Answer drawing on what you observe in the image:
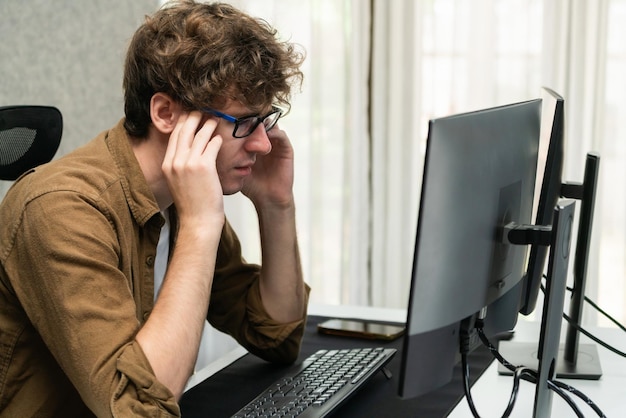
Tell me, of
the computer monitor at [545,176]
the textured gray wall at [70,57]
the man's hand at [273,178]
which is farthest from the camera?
the textured gray wall at [70,57]

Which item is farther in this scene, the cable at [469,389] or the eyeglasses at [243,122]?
the eyeglasses at [243,122]

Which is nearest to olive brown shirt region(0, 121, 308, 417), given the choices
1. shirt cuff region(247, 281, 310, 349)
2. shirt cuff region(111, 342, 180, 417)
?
shirt cuff region(111, 342, 180, 417)

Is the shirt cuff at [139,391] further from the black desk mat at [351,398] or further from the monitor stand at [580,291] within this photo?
the monitor stand at [580,291]

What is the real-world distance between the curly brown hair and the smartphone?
51cm

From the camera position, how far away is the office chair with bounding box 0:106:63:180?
1.35m

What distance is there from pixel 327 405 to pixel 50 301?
413 mm

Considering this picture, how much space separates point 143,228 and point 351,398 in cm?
42

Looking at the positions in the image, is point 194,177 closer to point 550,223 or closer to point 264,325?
point 264,325

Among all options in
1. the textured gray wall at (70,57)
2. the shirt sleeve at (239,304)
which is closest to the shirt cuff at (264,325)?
the shirt sleeve at (239,304)

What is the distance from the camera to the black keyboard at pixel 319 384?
1.22 metres

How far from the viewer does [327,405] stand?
123 cm

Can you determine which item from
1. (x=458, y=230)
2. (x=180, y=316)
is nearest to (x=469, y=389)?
(x=458, y=230)

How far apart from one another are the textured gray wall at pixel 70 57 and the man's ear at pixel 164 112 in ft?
2.62

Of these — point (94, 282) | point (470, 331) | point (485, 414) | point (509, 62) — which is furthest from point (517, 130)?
point (509, 62)
